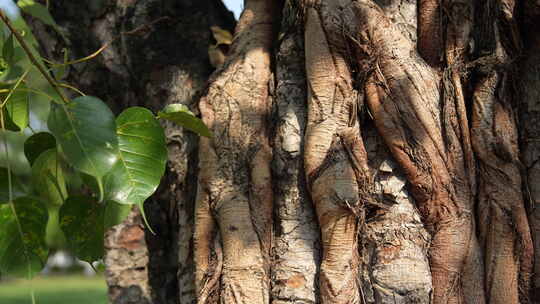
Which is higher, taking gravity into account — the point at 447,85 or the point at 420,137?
the point at 447,85

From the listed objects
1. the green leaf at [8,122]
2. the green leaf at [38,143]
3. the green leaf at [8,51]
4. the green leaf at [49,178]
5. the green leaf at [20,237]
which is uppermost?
the green leaf at [8,51]

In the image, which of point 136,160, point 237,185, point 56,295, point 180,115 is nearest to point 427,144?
point 237,185

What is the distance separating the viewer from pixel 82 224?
1.14 meters

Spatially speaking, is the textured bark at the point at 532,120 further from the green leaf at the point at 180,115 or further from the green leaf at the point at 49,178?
the green leaf at the point at 49,178

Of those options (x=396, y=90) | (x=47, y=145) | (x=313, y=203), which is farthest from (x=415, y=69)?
(x=47, y=145)

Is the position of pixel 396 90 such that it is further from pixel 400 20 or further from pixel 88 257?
Answer: pixel 88 257

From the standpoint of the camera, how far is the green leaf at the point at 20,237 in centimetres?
101

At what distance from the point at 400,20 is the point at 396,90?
0.76ft

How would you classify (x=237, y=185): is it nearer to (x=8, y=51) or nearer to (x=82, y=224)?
(x=82, y=224)

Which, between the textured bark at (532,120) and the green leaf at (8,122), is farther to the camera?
the textured bark at (532,120)

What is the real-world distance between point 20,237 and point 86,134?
0.26 meters

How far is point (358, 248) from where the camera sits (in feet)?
4.86

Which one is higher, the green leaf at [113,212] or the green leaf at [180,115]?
the green leaf at [180,115]

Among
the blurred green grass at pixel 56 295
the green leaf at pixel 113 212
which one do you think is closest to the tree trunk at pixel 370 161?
the green leaf at pixel 113 212
